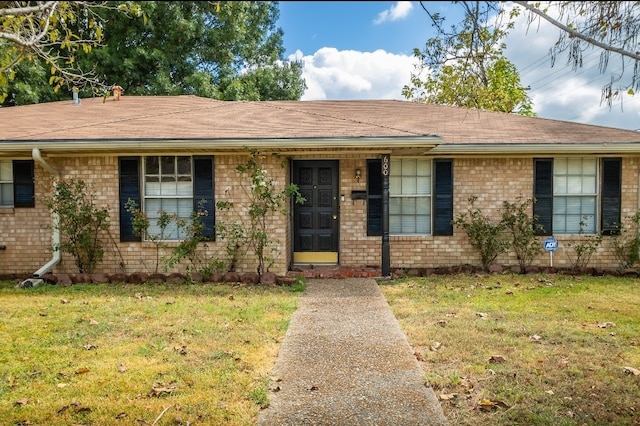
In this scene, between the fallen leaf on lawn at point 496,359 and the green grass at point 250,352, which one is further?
the fallen leaf on lawn at point 496,359

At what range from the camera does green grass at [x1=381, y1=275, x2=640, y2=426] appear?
153 inches

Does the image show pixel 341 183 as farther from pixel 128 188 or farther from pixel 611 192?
pixel 611 192

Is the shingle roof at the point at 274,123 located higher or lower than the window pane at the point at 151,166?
higher

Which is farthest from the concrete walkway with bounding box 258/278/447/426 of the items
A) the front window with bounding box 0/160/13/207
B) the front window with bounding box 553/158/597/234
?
the front window with bounding box 0/160/13/207

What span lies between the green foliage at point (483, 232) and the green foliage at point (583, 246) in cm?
143

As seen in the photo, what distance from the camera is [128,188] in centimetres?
967

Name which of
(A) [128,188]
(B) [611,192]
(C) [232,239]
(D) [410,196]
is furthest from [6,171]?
(B) [611,192]

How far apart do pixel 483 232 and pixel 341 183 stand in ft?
9.83

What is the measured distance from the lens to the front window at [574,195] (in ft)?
33.8

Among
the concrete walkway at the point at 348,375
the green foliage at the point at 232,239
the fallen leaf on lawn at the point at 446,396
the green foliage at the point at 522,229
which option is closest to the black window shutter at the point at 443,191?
the green foliage at the point at 522,229

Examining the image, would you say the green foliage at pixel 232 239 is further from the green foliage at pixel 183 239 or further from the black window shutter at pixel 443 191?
the black window shutter at pixel 443 191

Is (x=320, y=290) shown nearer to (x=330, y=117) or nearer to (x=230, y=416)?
(x=330, y=117)

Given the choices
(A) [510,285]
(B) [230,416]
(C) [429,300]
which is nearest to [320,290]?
(C) [429,300]

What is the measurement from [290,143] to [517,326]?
15.6 ft
